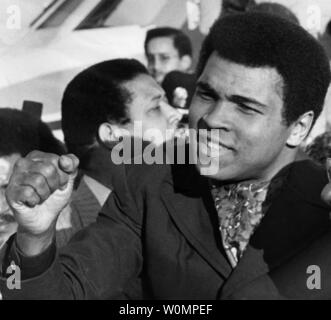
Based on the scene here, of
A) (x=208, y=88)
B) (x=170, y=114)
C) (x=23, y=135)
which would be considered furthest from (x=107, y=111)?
(x=208, y=88)

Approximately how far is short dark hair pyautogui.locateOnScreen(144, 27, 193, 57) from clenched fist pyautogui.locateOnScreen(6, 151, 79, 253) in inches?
106

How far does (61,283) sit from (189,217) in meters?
0.34

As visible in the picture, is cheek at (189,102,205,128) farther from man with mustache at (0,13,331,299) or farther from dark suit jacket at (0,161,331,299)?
dark suit jacket at (0,161,331,299)

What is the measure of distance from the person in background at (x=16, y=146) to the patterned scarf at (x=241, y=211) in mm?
574

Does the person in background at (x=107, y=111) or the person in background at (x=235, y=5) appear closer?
the person in background at (x=107, y=111)

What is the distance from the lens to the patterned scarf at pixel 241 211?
158 cm

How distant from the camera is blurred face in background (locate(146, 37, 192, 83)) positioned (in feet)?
12.8

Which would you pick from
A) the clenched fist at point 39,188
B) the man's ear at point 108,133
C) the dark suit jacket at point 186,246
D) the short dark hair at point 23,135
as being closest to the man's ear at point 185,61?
the man's ear at point 108,133

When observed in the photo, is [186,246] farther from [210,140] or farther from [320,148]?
[320,148]

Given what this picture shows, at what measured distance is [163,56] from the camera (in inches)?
156

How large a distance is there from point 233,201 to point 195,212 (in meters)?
0.09

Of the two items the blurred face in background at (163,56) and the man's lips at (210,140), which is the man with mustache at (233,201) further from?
the blurred face in background at (163,56)

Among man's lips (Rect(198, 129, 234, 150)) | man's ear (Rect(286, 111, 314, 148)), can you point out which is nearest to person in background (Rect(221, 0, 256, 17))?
man's ear (Rect(286, 111, 314, 148))
